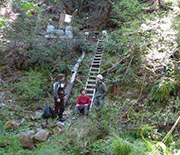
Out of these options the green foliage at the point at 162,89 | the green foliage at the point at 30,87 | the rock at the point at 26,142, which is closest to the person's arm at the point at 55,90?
the rock at the point at 26,142

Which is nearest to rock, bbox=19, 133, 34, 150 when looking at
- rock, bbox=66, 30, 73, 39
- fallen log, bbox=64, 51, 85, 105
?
fallen log, bbox=64, 51, 85, 105

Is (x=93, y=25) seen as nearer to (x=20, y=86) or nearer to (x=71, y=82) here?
(x=71, y=82)

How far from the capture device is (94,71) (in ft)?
29.4

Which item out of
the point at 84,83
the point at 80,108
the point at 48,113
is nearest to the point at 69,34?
the point at 84,83

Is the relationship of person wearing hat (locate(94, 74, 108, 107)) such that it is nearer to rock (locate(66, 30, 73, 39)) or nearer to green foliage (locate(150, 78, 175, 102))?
green foliage (locate(150, 78, 175, 102))

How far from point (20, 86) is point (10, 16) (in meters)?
4.07

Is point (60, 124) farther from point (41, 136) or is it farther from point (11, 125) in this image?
point (11, 125)

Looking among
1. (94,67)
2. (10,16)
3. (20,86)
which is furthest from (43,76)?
(10,16)

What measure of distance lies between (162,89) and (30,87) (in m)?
5.40

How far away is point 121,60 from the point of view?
8.66 m

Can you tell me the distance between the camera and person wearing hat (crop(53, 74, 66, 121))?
5923mm

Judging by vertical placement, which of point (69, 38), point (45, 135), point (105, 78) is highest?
point (69, 38)

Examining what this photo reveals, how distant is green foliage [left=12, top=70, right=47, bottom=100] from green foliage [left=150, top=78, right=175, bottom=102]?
478 cm

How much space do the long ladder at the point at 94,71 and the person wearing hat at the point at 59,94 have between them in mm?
1566
